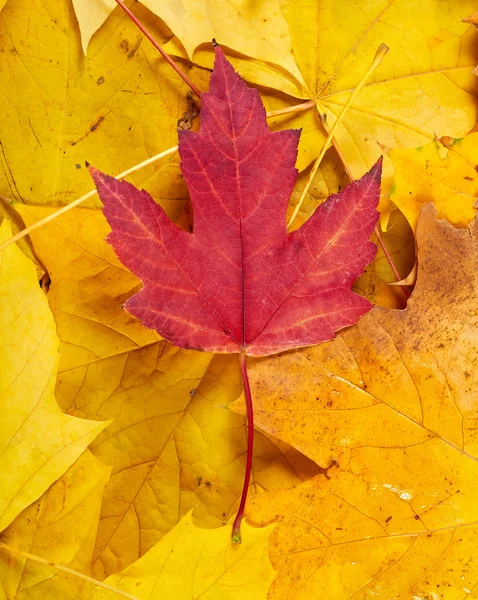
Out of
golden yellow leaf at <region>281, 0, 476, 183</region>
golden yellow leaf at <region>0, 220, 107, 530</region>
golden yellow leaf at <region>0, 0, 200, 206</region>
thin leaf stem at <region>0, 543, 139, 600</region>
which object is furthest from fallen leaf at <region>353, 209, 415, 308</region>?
thin leaf stem at <region>0, 543, 139, 600</region>

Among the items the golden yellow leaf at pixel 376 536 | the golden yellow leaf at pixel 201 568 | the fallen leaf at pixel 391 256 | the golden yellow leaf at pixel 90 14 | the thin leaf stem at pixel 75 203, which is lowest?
the golden yellow leaf at pixel 376 536

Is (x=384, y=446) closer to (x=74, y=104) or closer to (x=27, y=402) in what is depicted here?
(x=27, y=402)

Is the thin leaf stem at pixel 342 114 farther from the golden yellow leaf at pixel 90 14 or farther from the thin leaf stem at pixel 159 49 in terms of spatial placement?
the golden yellow leaf at pixel 90 14

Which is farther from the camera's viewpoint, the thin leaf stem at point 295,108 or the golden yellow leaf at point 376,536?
the thin leaf stem at point 295,108

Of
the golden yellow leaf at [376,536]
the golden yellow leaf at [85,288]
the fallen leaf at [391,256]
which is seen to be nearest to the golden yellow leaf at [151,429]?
the golden yellow leaf at [85,288]

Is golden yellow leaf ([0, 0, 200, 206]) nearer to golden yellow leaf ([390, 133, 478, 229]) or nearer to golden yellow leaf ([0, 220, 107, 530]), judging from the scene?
golden yellow leaf ([0, 220, 107, 530])

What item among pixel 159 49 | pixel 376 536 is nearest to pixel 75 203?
pixel 159 49
